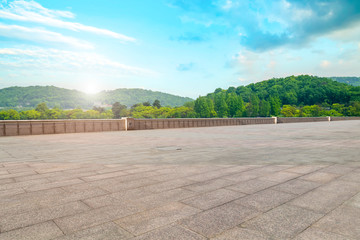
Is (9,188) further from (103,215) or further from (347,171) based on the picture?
(347,171)

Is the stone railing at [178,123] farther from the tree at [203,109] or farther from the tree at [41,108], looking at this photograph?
the tree at [41,108]

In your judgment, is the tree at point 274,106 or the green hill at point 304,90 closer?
the green hill at point 304,90

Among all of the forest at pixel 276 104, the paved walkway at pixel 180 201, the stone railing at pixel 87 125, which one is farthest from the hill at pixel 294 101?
the paved walkway at pixel 180 201

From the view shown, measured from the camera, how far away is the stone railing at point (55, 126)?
625 inches

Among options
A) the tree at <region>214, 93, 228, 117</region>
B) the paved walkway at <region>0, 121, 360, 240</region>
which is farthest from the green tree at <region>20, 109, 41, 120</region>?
the paved walkway at <region>0, 121, 360, 240</region>

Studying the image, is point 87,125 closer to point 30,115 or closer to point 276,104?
point 276,104

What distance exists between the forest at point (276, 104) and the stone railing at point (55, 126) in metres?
123

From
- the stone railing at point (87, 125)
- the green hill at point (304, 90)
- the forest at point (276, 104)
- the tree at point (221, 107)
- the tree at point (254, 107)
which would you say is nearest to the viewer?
the stone railing at point (87, 125)

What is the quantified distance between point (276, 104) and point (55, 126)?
146 meters

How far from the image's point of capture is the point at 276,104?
14775 centimetres

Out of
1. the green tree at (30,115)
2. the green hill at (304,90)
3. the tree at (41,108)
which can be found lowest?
the green tree at (30,115)

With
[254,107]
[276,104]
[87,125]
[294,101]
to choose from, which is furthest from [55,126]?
[294,101]

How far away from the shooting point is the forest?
5049 inches

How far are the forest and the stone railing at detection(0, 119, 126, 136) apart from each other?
12318 cm
